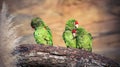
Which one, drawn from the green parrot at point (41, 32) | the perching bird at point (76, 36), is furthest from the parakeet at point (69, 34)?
the green parrot at point (41, 32)

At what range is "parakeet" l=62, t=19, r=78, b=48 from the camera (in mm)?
3123

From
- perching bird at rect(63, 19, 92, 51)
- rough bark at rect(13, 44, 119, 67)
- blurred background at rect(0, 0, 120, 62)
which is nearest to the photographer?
rough bark at rect(13, 44, 119, 67)

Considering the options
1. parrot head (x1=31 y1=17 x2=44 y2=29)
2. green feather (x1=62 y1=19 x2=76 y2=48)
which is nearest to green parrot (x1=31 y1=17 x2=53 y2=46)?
parrot head (x1=31 y1=17 x2=44 y2=29)

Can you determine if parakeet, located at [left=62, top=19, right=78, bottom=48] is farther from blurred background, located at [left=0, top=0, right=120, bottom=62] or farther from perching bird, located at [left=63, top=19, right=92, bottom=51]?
blurred background, located at [left=0, top=0, right=120, bottom=62]

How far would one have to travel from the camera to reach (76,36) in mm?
3135

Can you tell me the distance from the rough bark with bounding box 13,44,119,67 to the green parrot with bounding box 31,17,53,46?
0.27ft

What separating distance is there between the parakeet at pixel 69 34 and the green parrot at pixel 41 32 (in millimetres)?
139

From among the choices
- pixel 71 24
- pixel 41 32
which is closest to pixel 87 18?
pixel 71 24

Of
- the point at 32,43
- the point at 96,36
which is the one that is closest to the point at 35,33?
the point at 32,43

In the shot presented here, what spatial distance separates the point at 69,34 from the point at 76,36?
0.21ft

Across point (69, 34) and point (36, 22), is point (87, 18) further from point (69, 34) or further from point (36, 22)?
point (36, 22)

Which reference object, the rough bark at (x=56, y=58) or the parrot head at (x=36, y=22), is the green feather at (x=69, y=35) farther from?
the parrot head at (x=36, y=22)

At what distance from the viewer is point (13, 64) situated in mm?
3037

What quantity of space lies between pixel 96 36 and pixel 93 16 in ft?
0.60
